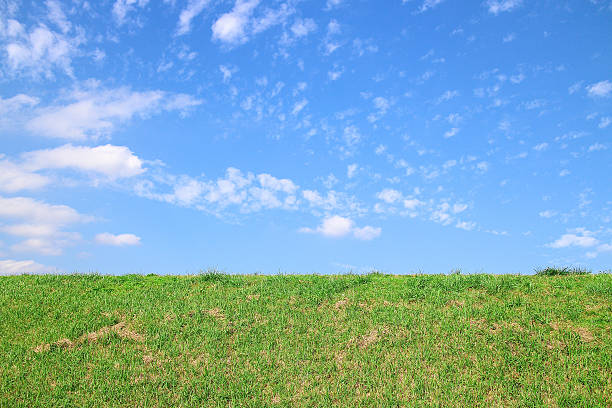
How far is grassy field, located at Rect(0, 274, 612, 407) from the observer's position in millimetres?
10688

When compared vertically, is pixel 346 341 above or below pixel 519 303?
below

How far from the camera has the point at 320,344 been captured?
12375 millimetres

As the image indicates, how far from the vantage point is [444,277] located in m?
16.4

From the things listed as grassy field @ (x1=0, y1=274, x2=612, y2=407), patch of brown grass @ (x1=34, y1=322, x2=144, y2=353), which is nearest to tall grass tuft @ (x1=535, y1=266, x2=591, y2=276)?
grassy field @ (x1=0, y1=274, x2=612, y2=407)

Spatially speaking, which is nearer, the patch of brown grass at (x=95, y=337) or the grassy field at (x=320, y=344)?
the grassy field at (x=320, y=344)

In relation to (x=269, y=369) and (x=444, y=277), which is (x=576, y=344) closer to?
(x=444, y=277)

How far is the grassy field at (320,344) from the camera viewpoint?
35.1 ft

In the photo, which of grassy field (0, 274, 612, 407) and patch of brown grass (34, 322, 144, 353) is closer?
grassy field (0, 274, 612, 407)

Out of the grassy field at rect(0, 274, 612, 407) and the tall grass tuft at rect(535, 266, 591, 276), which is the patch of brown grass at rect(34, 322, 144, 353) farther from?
the tall grass tuft at rect(535, 266, 591, 276)

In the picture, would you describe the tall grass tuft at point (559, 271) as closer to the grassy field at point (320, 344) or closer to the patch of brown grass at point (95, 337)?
the grassy field at point (320, 344)

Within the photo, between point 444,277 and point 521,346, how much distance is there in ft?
15.2

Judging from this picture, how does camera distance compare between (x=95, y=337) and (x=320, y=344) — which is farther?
(x=95, y=337)

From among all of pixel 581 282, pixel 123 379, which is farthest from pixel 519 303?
pixel 123 379

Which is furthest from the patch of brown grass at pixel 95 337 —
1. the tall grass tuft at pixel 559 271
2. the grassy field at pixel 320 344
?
the tall grass tuft at pixel 559 271
